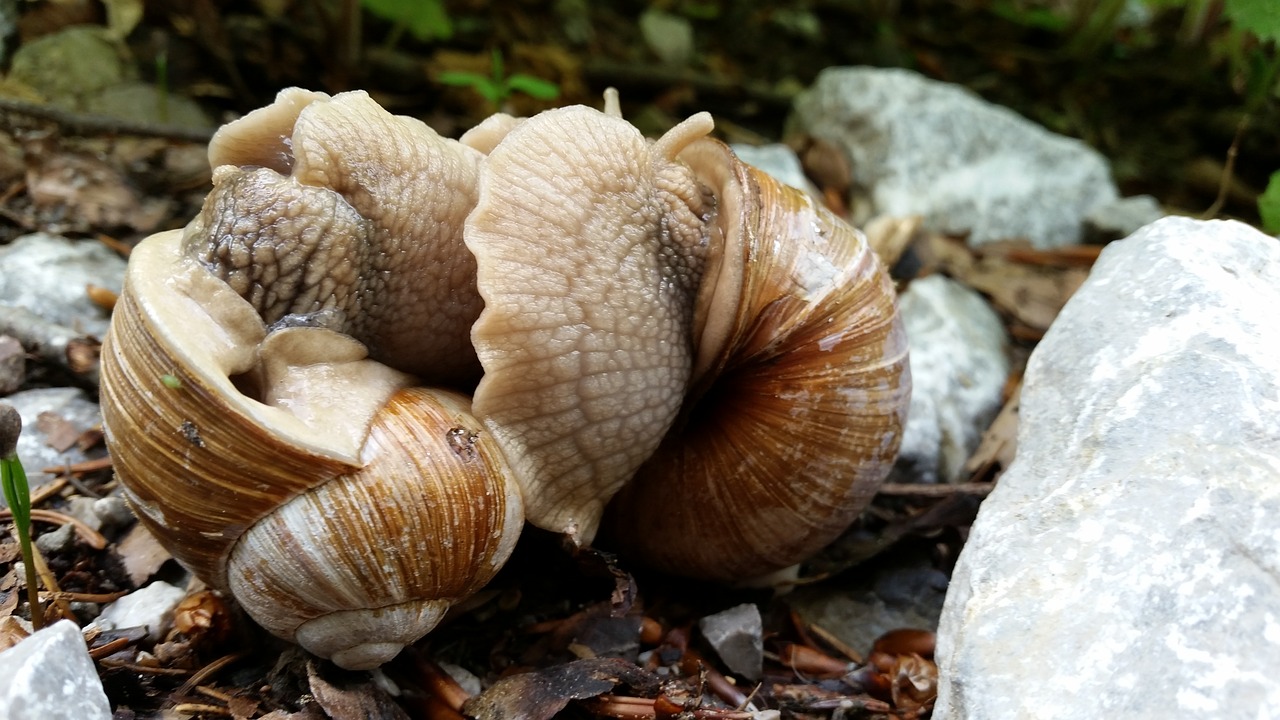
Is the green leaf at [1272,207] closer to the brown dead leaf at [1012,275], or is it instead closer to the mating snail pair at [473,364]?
the brown dead leaf at [1012,275]

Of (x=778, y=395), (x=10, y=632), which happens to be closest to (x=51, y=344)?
(x=10, y=632)

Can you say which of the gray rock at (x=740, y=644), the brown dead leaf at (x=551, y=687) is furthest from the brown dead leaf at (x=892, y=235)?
the brown dead leaf at (x=551, y=687)

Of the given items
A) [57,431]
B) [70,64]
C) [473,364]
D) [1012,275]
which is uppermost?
[70,64]

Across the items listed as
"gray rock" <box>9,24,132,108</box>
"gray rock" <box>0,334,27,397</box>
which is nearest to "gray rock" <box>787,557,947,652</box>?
"gray rock" <box>0,334,27,397</box>

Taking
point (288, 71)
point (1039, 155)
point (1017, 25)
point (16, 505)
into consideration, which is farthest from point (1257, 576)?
point (1017, 25)

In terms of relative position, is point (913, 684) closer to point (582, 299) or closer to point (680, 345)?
point (680, 345)

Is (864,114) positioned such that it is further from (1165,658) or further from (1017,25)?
(1165,658)
